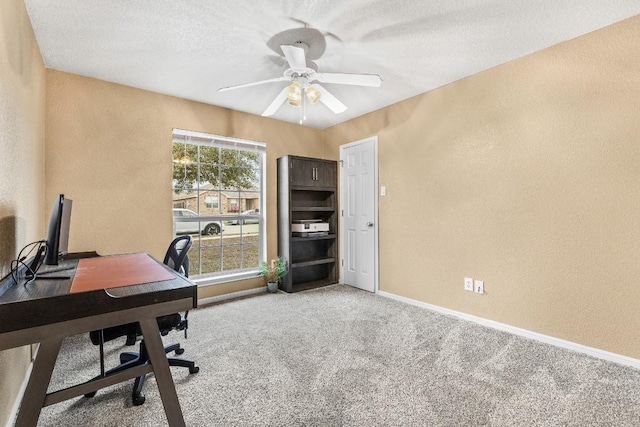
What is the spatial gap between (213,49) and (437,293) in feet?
10.5

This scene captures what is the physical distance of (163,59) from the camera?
2604mm

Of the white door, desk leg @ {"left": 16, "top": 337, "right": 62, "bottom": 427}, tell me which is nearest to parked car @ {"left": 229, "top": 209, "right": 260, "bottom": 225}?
the white door

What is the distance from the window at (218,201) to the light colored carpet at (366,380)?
3.27 ft

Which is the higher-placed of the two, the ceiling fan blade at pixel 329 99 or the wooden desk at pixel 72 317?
the ceiling fan blade at pixel 329 99

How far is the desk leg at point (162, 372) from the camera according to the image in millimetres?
1273

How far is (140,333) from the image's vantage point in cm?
192

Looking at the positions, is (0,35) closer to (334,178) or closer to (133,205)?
(133,205)

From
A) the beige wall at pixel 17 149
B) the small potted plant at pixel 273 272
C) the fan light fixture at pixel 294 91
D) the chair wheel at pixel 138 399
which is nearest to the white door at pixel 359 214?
the small potted plant at pixel 273 272

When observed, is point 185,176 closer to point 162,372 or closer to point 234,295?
point 234,295

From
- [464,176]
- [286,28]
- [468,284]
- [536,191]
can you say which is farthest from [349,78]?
[468,284]

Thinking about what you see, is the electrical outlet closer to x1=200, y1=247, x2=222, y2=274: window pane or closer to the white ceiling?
the white ceiling

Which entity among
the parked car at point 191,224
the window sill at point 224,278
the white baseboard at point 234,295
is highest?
the parked car at point 191,224

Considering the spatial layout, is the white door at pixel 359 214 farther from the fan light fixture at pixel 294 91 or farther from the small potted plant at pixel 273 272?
the fan light fixture at pixel 294 91

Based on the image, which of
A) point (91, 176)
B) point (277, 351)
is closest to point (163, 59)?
point (91, 176)
